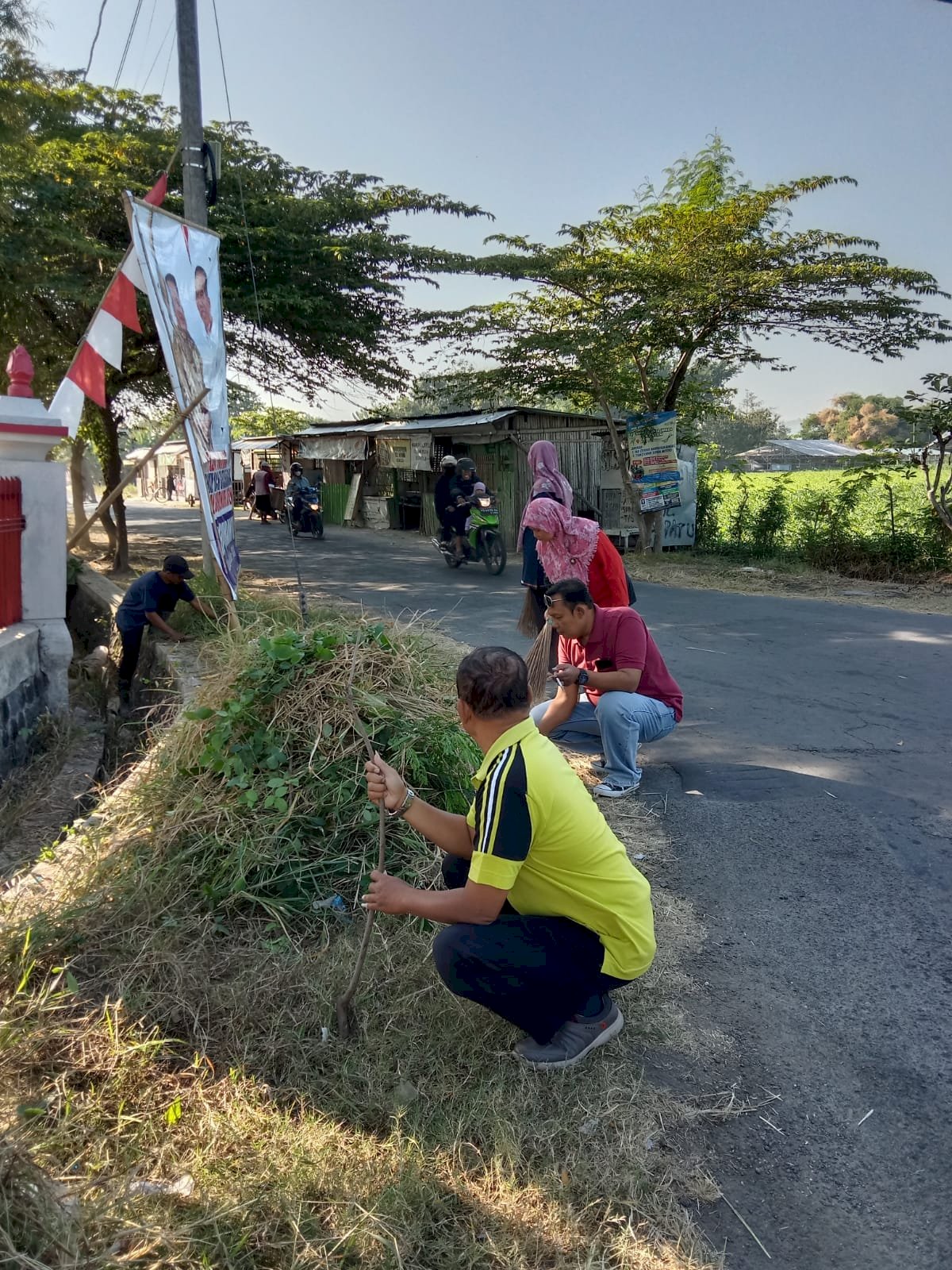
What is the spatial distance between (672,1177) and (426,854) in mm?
1507

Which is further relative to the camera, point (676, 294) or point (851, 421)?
point (851, 421)

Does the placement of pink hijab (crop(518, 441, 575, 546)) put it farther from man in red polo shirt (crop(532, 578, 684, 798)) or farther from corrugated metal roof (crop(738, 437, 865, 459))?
corrugated metal roof (crop(738, 437, 865, 459))

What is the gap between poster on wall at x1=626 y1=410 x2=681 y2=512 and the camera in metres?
14.7

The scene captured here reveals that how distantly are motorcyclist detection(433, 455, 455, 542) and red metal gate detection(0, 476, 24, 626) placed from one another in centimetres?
836

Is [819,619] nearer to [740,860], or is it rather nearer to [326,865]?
[740,860]

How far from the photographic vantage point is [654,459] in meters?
14.9

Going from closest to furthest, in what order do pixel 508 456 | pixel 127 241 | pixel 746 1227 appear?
pixel 746 1227, pixel 127 241, pixel 508 456

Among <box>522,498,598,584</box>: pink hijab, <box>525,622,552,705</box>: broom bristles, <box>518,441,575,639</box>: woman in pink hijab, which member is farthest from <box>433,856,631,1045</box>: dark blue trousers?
<box>518,441,575,639</box>: woman in pink hijab

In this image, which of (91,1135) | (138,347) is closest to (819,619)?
(91,1135)

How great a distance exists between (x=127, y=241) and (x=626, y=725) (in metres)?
11.3

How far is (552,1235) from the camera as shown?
1815mm

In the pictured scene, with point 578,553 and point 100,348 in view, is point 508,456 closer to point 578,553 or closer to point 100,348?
point 100,348

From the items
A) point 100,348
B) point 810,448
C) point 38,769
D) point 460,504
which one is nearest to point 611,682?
point 38,769

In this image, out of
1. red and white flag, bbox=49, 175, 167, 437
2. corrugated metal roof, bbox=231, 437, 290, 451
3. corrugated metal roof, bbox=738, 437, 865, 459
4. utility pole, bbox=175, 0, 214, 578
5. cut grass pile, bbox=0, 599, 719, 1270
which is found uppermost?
corrugated metal roof, bbox=738, 437, 865, 459
